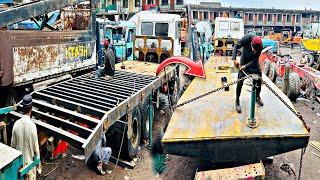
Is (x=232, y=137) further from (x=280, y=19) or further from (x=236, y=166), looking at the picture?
(x=280, y=19)

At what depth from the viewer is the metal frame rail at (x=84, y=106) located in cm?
360

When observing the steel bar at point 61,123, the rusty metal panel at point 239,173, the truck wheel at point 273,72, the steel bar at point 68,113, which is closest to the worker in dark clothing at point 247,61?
the rusty metal panel at point 239,173

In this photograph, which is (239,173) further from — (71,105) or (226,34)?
(226,34)

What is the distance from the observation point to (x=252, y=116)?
4125 millimetres

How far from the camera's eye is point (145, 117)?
6.11 m

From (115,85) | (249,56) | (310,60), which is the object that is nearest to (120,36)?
(115,85)

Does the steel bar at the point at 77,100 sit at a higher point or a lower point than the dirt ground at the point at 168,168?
higher

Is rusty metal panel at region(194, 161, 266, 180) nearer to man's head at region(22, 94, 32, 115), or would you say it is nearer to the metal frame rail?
the metal frame rail

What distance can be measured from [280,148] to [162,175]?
210 centimetres

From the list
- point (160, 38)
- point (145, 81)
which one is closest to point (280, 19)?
point (160, 38)

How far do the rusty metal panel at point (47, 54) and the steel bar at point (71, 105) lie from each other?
1.24 ft

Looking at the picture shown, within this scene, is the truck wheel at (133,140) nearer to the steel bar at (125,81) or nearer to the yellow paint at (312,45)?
the steel bar at (125,81)

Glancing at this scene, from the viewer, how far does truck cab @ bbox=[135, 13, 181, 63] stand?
913 cm

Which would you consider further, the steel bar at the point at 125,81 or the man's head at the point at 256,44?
the steel bar at the point at 125,81
